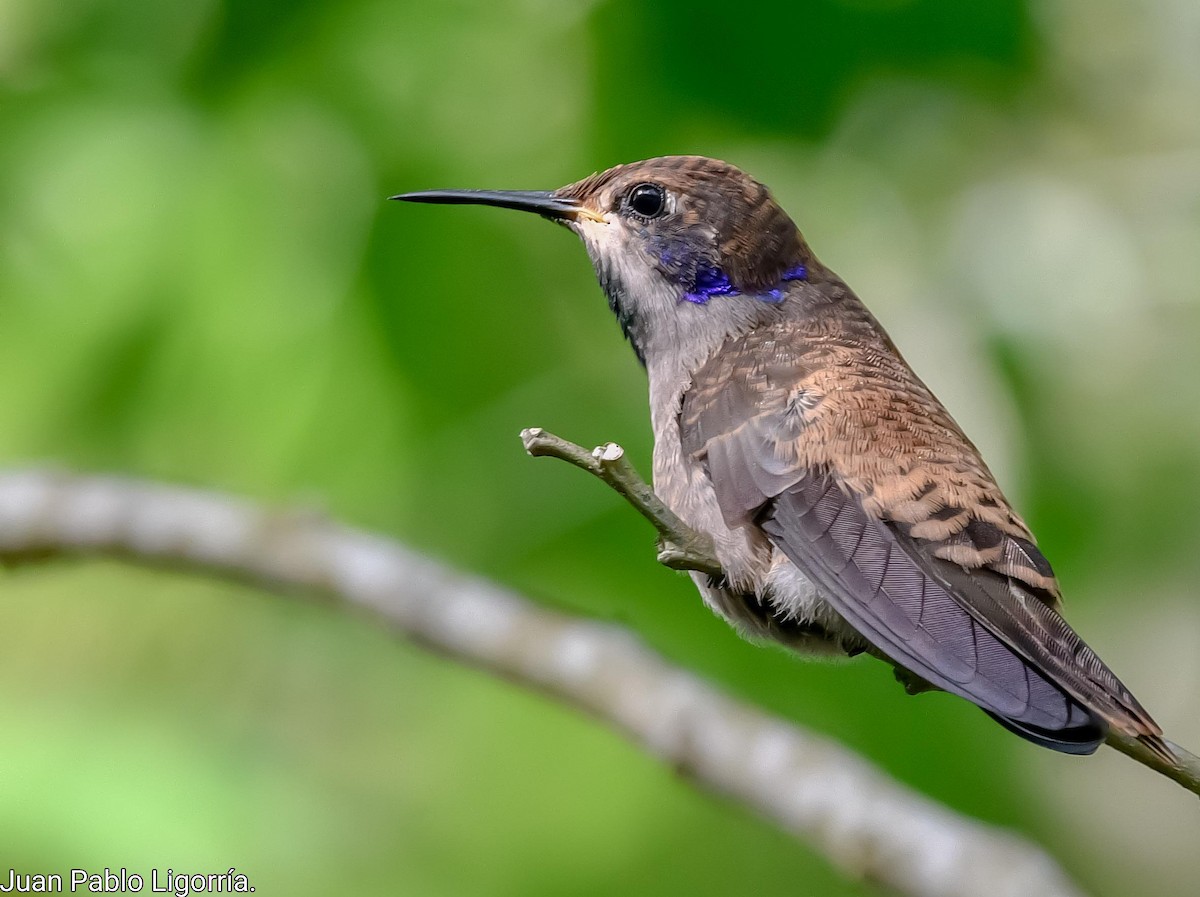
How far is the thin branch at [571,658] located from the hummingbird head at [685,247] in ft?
2.57

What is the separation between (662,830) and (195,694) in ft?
5.15

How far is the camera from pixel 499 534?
13.1ft

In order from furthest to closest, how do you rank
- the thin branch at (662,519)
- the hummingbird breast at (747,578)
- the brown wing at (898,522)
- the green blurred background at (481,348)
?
1. the green blurred background at (481,348)
2. the hummingbird breast at (747,578)
3. the brown wing at (898,522)
4. the thin branch at (662,519)

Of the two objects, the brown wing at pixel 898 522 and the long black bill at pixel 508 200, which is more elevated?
the long black bill at pixel 508 200

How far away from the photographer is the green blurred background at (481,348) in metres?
3.58

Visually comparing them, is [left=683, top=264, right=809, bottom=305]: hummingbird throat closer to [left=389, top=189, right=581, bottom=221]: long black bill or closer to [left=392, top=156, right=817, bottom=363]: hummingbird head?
[left=392, top=156, right=817, bottom=363]: hummingbird head

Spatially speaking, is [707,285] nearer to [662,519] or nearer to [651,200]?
[651,200]

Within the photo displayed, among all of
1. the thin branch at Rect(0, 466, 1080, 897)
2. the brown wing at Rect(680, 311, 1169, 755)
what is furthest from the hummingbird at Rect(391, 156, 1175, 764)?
the thin branch at Rect(0, 466, 1080, 897)

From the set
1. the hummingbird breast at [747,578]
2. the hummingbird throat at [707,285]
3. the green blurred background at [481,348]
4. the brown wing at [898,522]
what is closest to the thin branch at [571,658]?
the green blurred background at [481,348]

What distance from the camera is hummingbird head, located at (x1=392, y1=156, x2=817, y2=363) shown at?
3100 millimetres

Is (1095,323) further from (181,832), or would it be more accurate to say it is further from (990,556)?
(181,832)

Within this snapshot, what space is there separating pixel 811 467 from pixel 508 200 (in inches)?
40.6

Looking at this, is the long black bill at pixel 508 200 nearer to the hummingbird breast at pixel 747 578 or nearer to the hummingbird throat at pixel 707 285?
the hummingbird throat at pixel 707 285

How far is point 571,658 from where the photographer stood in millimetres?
3355
